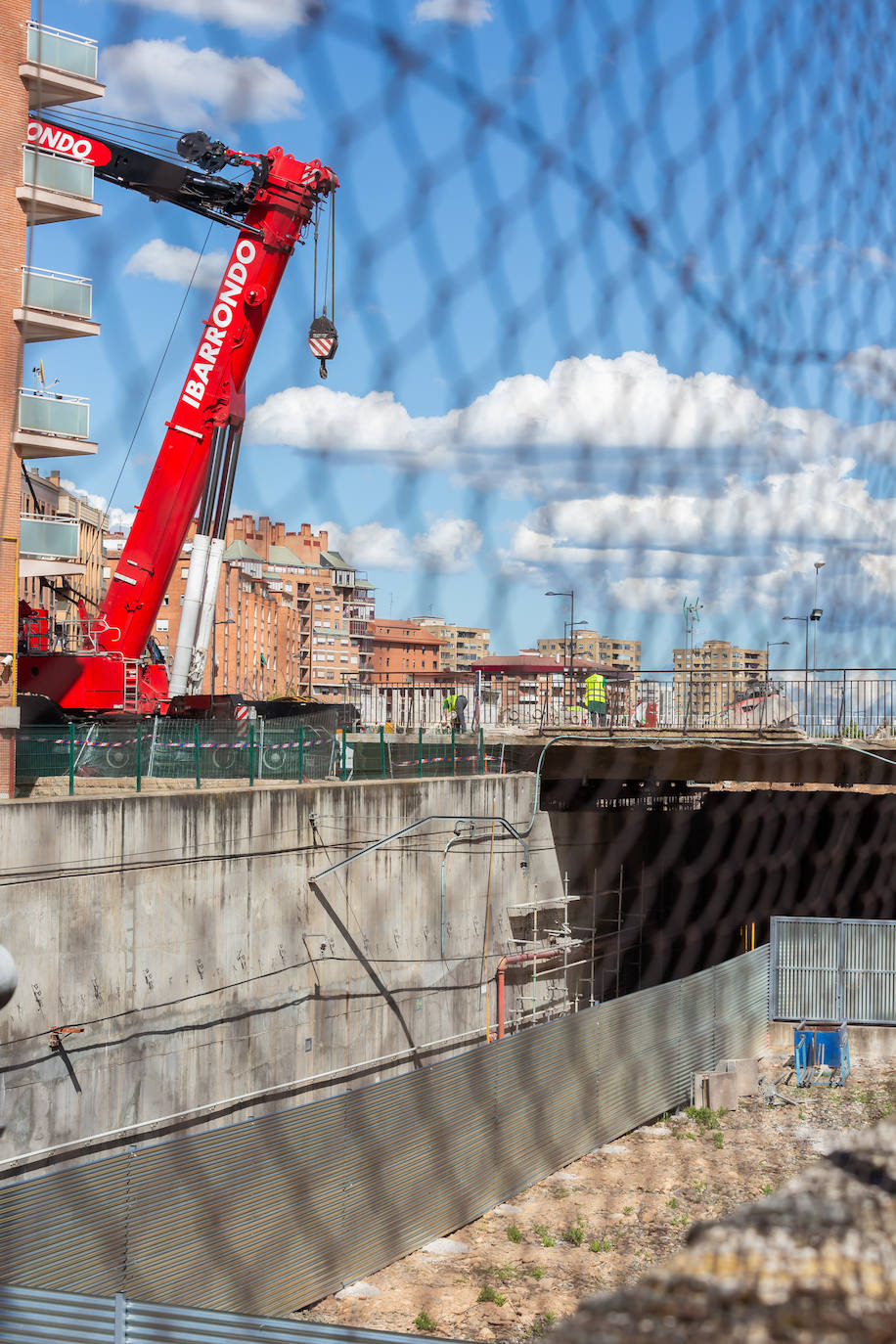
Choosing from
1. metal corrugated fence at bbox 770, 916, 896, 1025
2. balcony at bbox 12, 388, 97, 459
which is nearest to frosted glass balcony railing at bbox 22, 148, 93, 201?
balcony at bbox 12, 388, 97, 459

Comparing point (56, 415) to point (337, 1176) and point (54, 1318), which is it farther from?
point (54, 1318)

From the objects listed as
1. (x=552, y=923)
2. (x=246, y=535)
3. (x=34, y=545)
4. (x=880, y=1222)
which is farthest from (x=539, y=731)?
(x=880, y=1222)

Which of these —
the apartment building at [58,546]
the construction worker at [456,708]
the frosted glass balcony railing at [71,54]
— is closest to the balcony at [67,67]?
the frosted glass balcony railing at [71,54]

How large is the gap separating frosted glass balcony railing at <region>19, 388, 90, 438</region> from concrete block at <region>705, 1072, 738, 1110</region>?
4142mm

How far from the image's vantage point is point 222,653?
7.12 meters

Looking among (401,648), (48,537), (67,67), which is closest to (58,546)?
(48,537)

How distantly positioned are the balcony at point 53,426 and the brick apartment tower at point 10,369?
417 millimetres

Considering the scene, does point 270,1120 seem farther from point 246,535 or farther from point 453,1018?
point 453,1018

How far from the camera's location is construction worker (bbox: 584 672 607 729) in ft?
21.9

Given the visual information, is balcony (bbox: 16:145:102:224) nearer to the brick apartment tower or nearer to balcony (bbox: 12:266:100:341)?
the brick apartment tower

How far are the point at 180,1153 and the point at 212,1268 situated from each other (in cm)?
38

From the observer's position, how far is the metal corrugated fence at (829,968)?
694 centimetres

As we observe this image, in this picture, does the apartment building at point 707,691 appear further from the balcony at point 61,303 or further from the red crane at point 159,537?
the balcony at point 61,303

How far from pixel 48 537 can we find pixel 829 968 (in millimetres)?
4945
